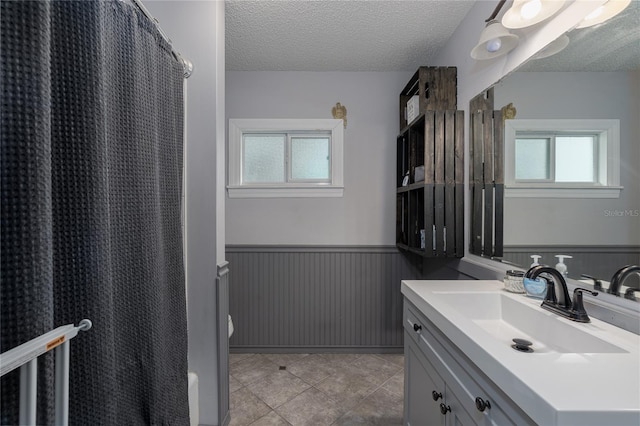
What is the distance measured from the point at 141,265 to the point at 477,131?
1.84 meters

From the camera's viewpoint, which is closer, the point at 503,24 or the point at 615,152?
the point at 615,152

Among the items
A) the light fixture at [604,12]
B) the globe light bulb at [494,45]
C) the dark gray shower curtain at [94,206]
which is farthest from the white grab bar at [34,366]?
the globe light bulb at [494,45]

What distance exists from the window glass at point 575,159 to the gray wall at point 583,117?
87 millimetres

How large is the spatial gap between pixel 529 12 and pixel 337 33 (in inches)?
46.9

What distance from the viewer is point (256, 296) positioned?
2.35m

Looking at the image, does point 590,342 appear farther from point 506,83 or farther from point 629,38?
point 506,83

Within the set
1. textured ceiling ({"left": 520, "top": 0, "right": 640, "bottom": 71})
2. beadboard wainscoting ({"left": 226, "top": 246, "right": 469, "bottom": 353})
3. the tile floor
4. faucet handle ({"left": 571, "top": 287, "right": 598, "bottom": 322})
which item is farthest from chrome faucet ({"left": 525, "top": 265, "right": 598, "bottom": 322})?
beadboard wainscoting ({"left": 226, "top": 246, "right": 469, "bottom": 353})

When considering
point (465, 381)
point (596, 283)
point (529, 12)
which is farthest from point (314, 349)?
point (529, 12)

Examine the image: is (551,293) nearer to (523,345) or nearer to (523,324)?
(523,324)

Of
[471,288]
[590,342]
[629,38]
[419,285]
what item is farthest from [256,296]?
[629,38]

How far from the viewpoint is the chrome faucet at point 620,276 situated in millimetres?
834

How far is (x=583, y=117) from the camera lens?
39.6 inches

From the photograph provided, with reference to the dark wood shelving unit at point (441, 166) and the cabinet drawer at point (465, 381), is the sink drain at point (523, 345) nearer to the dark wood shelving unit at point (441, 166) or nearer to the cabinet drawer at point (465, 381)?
the cabinet drawer at point (465, 381)

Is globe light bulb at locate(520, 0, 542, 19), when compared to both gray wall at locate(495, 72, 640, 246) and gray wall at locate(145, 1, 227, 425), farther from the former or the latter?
gray wall at locate(145, 1, 227, 425)
